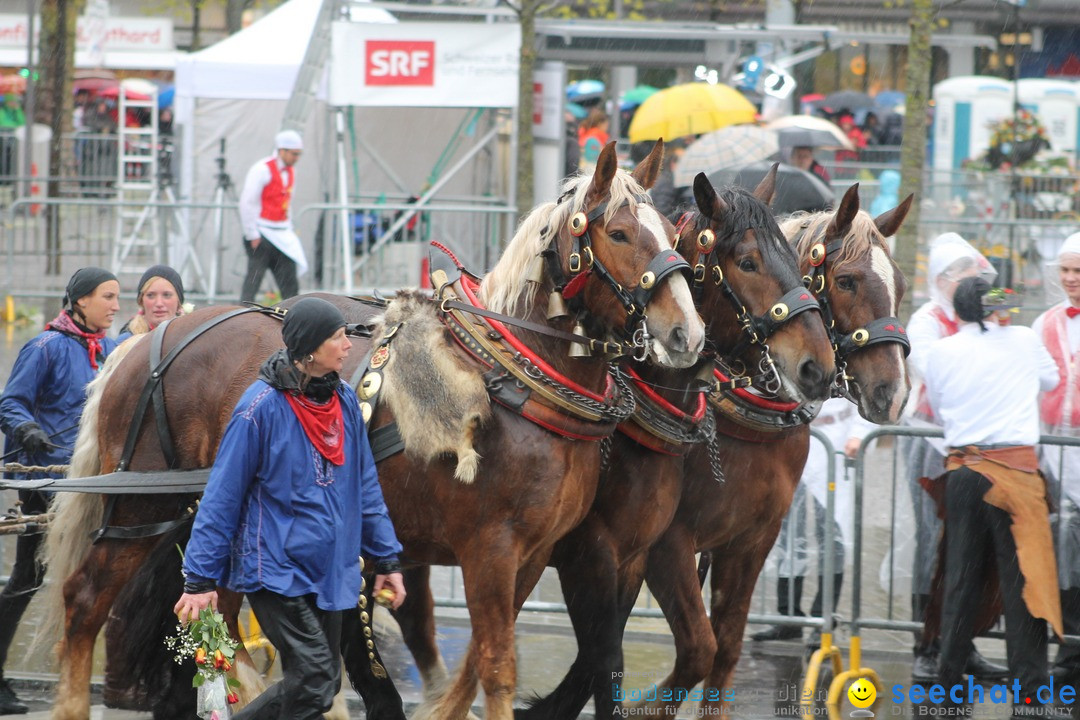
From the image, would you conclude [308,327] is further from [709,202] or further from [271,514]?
[709,202]

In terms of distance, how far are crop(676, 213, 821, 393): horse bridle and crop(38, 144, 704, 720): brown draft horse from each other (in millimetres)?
332

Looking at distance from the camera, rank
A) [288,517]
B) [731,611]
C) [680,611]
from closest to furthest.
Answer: [288,517] < [680,611] < [731,611]

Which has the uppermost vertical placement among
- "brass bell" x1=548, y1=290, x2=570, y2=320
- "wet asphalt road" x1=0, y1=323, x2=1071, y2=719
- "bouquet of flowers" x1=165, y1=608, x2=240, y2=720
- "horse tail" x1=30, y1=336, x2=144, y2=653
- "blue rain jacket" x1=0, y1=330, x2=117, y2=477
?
"brass bell" x1=548, y1=290, x2=570, y2=320

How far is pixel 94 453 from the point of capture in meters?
5.47

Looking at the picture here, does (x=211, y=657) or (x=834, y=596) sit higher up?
(x=211, y=657)

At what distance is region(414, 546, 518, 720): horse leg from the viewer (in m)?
4.66

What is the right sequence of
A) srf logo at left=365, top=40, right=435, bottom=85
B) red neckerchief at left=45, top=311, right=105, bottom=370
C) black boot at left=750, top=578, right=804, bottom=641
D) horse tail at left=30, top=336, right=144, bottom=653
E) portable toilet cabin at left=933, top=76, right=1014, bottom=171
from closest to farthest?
horse tail at left=30, top=336, right=144, bottom=653 < red neckerchief at left=45, top=311, right=105, bottom=370 < black boot at left=750, top=578, right=804, bottom=641 < srf logo at left=365, top=40, right=435, bottom=85 < portable toilet cabin at left=933, top=76, right=1014, bottom=171

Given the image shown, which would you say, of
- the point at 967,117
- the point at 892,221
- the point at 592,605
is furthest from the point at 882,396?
the point at 967,117

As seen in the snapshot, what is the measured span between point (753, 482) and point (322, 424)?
1.92m

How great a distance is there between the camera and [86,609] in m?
5.18

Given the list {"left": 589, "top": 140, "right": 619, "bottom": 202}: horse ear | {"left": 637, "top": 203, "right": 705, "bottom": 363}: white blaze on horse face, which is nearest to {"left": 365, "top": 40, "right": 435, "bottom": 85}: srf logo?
{"left": 589, "top": 140, "right": 619, "bottom": 202}: horse ear

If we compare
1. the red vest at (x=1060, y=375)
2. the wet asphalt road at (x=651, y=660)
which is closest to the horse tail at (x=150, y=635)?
the wet asphalt road at (x=651, y=660)

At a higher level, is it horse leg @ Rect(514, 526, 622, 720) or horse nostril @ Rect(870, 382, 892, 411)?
horse nostril @ Rect(870, 382, 892, 411)

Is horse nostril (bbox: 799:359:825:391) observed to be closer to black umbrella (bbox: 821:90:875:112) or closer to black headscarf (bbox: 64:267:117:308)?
black headscarf (bbox: 64:267:117:308)
